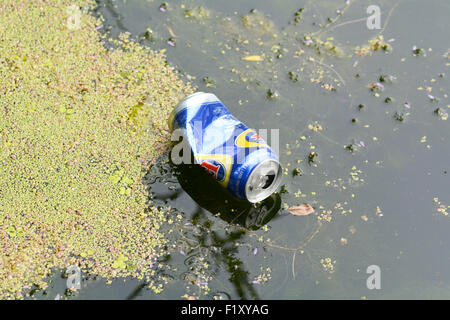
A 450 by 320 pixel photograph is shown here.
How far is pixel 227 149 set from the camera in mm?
3119

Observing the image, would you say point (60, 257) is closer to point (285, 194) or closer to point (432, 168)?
point (285, 194)

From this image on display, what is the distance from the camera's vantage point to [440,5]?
177 inches

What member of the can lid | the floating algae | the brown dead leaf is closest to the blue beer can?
the can lid

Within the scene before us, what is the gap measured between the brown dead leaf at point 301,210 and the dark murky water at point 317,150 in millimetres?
47

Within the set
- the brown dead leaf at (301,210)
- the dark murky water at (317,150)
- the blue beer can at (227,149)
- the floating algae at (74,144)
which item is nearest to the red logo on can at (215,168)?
the blue beer can at (227,149)

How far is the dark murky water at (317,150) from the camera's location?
3.15m

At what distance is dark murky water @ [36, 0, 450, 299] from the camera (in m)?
3.15

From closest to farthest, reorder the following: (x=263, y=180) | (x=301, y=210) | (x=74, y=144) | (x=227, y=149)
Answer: (x=227, y=149)
(x=263, y=180)
(x=301, y=210)
(x=74, y=144)

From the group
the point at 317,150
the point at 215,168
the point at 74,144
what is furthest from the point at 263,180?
the point at 74,144

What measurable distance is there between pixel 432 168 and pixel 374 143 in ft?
1.42

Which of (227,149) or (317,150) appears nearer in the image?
(227,149)

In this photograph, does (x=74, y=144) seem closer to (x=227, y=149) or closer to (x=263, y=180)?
(x=227, y=149)

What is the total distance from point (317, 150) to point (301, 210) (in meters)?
0.50
